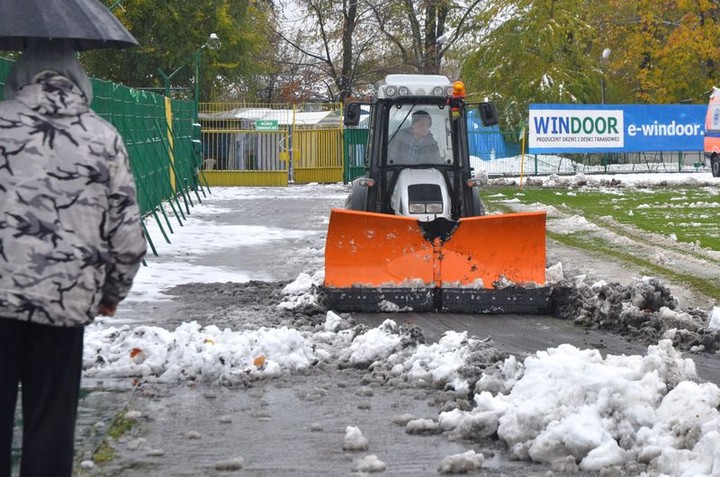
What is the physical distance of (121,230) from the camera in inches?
165

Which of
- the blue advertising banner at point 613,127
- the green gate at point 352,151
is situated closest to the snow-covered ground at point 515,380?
the green gate at point 352,151

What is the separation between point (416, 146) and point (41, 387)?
30.9ft

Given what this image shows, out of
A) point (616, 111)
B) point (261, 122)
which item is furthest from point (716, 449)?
point (616, 111)

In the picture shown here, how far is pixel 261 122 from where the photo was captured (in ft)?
118

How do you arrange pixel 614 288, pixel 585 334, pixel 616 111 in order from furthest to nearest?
1. pixel 616 111
2. pixel 614 288
3. pixel 585 334

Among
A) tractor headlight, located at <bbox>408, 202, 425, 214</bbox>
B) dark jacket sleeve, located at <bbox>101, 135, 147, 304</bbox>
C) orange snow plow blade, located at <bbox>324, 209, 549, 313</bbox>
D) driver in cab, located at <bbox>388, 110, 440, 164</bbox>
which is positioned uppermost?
driver in cab, located at <bbox>388, 110, 440, 164</bbox>

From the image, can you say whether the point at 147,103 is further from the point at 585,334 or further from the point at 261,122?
the point at 261,122

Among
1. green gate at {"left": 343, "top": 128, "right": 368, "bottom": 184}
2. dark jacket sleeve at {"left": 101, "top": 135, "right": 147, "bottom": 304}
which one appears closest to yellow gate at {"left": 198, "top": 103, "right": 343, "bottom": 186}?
green gate at {"left": 343, "top": 128, "right": 368, "bottom": 184}

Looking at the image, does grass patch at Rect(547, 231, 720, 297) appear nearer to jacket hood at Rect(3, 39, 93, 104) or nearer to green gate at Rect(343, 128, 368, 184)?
jacket hood at Rect(3, 39, 93, 104)

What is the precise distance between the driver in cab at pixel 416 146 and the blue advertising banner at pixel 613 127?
25.1 meters

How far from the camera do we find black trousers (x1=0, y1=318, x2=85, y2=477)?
161 inches

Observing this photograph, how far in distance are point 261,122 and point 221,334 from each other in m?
27.9

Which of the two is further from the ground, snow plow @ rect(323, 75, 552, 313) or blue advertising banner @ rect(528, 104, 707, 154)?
blue advertising banner @ rect(528, 104, 707, 154)

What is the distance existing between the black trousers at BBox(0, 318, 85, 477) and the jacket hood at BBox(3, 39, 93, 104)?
84 cm
